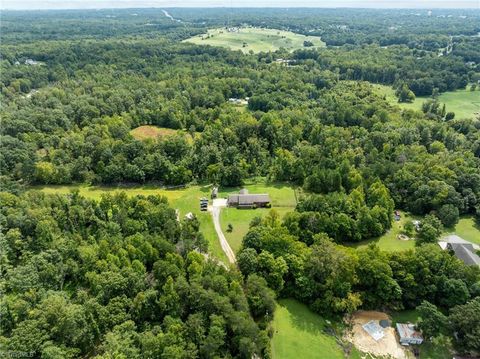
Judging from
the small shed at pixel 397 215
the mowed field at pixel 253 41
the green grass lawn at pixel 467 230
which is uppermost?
the mowed field at pixel 253 41

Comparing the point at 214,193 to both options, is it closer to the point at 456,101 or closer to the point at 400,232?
the point at 400,232

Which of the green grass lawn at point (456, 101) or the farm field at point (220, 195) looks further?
the green grass lawn at point (456, 101)

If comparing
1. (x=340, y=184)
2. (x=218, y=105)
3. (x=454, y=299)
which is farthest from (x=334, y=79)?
(x=454, y=299)

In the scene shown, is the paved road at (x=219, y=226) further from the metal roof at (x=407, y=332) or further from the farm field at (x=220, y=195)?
the metal roof at (x=407, y=332)

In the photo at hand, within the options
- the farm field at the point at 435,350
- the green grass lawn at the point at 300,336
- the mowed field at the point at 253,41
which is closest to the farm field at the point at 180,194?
the green grass lawn at the point at 300,336

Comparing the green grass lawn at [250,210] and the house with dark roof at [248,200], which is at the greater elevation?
the house with dark roof at [248,200]

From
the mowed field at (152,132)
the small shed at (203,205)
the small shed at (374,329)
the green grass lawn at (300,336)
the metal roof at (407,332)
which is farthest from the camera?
the mowed field at (152,132)

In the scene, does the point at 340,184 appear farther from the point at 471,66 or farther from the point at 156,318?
the point at 471,66
